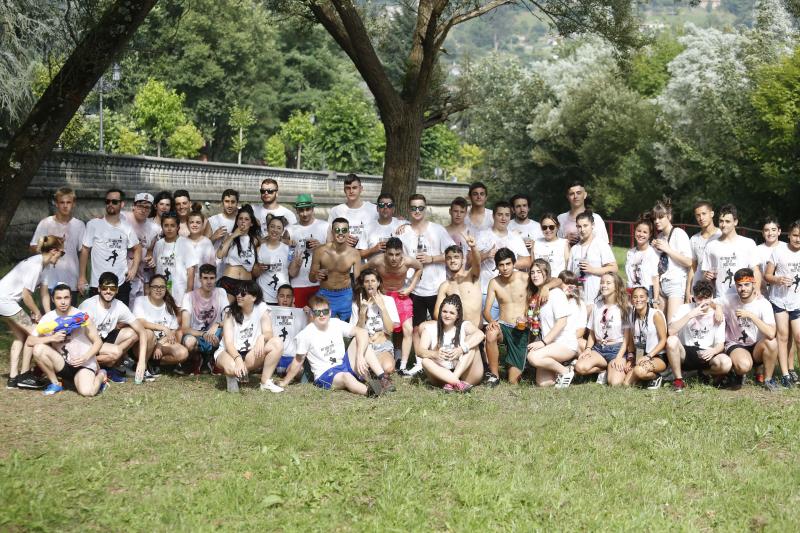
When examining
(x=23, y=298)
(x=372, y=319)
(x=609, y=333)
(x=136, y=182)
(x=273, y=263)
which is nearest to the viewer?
(x=23, y=298)

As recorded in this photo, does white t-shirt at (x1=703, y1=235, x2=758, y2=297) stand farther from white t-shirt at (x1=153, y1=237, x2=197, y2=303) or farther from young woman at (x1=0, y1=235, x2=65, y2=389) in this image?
young woman at (x1=0, y1=235, x2=65, y2=389)

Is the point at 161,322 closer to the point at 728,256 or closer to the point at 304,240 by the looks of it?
the point at 304,240

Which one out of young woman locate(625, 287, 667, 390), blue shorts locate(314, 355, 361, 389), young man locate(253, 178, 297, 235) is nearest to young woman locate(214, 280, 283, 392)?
blue shorts locate(314, 355, 361, 389)

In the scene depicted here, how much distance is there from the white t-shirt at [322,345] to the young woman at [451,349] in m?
0.87

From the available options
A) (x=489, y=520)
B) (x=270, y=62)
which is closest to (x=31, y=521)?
(x=489, y=520)

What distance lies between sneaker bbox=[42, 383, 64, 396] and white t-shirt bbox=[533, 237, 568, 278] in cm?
556

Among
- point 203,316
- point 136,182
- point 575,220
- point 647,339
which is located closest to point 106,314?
point 203,316

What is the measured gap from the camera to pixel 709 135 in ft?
147

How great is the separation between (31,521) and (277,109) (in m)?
61.6

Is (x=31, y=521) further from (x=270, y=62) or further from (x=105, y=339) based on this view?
(x=270, y=62)

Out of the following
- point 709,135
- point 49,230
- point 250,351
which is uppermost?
point 709,135

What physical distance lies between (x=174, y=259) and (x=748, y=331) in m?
6.50

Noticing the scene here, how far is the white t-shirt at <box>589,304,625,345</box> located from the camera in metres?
10.9

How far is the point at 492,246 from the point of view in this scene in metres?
12.1
